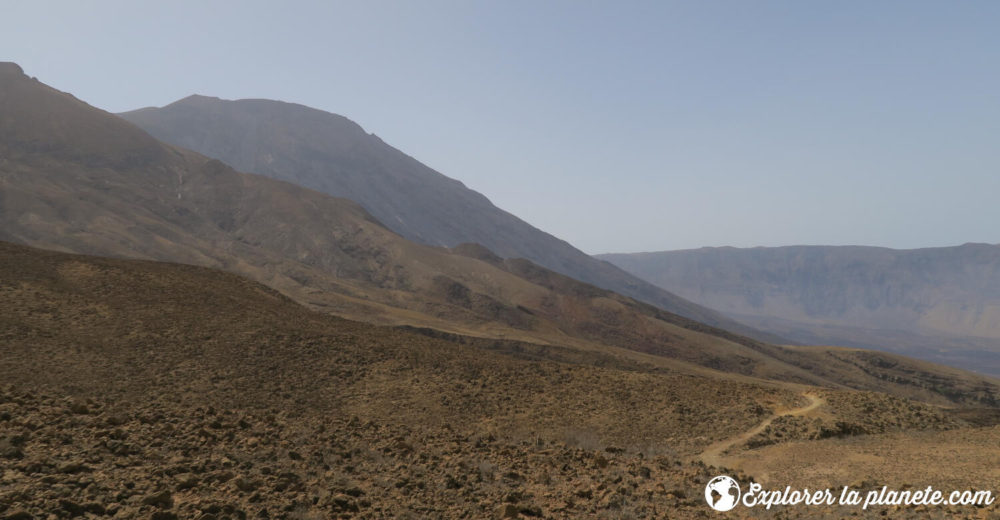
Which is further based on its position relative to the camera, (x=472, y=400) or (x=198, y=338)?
(x=198, y=338)

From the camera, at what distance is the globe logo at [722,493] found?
7.94 meters

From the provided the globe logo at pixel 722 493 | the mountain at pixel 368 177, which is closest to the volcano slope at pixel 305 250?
the globe logo at pixel 722 493

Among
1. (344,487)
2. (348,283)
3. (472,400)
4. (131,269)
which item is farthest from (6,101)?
(344,487)

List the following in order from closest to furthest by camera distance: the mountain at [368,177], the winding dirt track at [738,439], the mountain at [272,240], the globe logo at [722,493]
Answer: the globe logo at [722,493] < the winding dirt track at [738,439] < the mountain at [272,240] < the mountain at [368,177]

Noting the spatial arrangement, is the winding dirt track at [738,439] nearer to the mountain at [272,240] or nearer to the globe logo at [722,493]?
the globe logo at [722,493]

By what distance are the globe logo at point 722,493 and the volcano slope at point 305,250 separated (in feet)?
96.4

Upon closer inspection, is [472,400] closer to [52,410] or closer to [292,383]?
[292,383]

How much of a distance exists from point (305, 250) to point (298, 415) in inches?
2182

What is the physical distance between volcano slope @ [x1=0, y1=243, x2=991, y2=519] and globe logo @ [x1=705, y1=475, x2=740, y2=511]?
0.29 metres

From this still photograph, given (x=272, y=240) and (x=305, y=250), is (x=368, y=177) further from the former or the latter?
(x=305, y=250)

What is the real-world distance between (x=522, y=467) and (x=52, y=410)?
22.9 ft

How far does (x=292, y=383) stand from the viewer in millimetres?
15648

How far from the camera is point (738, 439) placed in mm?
14094

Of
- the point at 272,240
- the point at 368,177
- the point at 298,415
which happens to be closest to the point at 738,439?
the point at 298,415
